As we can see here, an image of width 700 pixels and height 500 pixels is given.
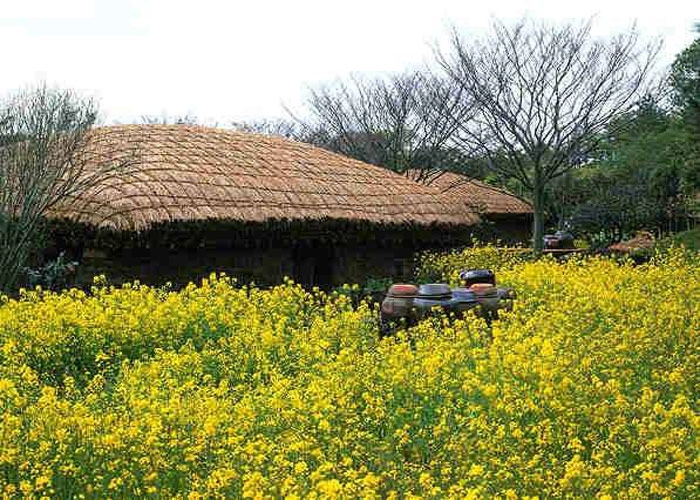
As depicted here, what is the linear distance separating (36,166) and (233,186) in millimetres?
2745

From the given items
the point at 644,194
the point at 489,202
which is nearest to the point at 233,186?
the point at 489,202

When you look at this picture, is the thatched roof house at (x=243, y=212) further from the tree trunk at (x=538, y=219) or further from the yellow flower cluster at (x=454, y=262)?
the tree trunk at (x=538, y=219)

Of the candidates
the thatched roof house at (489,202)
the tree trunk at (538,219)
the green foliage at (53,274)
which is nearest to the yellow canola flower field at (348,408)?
the green foliage at (53,274)

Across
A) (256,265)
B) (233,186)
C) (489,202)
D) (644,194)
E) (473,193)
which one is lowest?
(256,265)

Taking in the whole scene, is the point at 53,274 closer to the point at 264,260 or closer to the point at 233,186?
the point at 233,186

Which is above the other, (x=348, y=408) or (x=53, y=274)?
(x=53, y=274)

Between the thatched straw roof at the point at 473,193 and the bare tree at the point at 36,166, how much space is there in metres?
16.3

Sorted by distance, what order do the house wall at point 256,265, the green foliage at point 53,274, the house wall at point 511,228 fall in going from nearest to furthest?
the house wall at point 256,265 → the green foliage at point 53,274 → the house wall at point 511,228

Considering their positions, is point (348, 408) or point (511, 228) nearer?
point (348, 408)

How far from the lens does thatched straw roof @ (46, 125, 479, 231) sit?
1215cm

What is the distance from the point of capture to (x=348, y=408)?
19.0 feet

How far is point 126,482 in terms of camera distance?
4762mm

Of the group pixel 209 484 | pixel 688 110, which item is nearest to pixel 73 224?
pixel 209 484

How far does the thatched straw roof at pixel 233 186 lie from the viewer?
12.1 m
